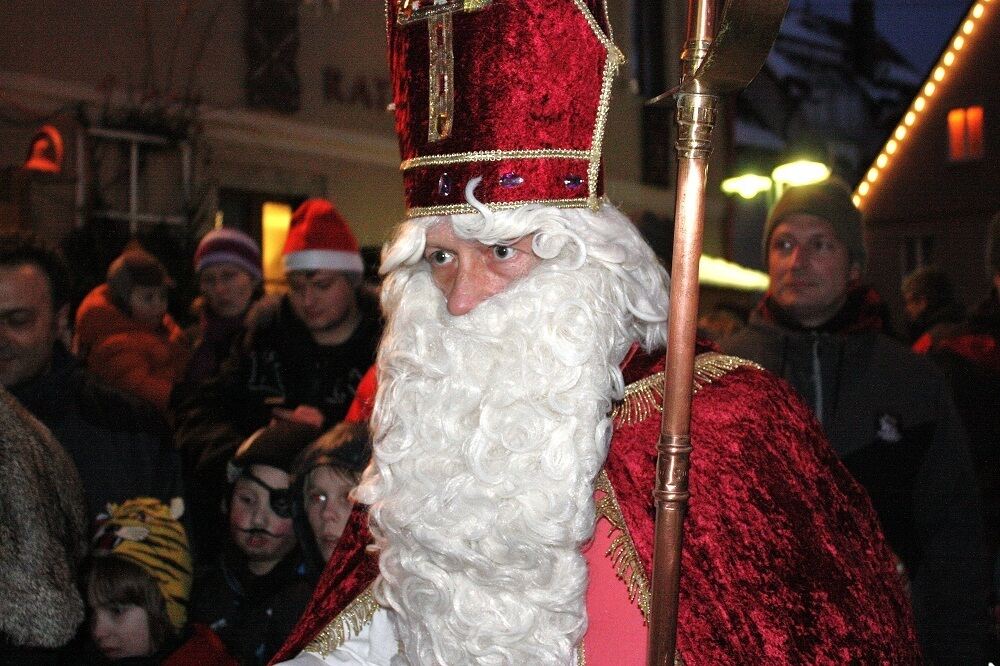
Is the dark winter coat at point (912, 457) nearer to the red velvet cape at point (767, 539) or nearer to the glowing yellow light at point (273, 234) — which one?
the red velvet cape at point (767, 539)

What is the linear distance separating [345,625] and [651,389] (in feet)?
2.92

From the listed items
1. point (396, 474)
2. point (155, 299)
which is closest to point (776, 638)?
point (396, 474)

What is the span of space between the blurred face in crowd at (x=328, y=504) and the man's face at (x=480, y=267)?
1502 millimetres

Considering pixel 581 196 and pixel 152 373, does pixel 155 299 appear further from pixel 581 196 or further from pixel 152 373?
pixel 581 196

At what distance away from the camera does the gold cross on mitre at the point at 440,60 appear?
2.37 meters

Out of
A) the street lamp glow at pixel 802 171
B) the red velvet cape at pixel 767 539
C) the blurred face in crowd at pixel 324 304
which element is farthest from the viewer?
the street lamp glow at pixel 802 171

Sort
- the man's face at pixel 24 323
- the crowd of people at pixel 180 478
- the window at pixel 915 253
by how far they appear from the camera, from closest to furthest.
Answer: the crowd of people at pixel 180 478, the man's face at pixel 24 323, the window at pixel 915 253

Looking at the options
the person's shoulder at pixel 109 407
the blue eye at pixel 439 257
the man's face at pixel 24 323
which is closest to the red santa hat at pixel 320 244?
the person's shoulder at pixel 109 407

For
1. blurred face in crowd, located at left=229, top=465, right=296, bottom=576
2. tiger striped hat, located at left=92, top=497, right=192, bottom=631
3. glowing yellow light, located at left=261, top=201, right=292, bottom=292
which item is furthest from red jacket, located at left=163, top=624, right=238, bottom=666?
glowing yellow light, located at left=261, top=201, right=292, bottom=292

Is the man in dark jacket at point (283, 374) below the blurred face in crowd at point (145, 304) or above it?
below

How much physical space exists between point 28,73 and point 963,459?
972 centimetres

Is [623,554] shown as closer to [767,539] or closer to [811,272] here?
[767,539]

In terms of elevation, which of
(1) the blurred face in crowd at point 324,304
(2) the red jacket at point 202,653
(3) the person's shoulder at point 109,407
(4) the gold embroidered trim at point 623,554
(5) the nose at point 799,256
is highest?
(5) the nose at point 799,256

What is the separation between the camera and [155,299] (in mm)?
5656
